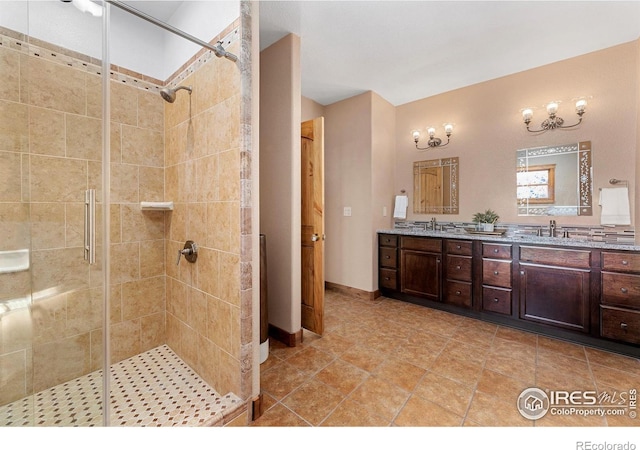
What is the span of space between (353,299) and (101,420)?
2.66m

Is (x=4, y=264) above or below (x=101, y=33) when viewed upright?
below

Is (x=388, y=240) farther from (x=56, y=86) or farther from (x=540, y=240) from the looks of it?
(x=56, y=86)

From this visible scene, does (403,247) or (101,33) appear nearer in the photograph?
(101,33)

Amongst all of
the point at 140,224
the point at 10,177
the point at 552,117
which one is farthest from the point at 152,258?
the point at 552,117

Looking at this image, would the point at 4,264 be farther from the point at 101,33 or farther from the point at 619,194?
the point at 619,194

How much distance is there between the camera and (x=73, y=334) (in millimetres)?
1394

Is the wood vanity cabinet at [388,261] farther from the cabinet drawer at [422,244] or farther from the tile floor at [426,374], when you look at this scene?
the tile floor at [426,374]

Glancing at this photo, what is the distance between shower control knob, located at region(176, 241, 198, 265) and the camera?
5.60 ft

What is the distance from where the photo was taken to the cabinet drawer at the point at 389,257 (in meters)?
3.36

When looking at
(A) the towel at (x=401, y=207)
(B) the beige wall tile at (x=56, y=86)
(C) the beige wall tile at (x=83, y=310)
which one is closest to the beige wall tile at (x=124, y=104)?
(B) the beige wall tile at (x=56, y=86)

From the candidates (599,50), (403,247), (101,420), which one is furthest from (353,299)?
(599,50)

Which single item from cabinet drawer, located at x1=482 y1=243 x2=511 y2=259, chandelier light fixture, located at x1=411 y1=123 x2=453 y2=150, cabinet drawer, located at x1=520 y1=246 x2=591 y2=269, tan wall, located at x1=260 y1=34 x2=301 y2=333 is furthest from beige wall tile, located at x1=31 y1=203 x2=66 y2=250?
chandelier light fixture, located at x1=411 y1=123 x2=453 y2=150

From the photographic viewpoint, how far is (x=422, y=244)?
3135 millimetres

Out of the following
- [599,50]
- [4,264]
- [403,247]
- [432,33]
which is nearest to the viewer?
[4,264]
